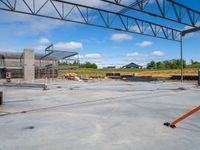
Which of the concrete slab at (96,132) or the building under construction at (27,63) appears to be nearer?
the concrete slab at (96,132)

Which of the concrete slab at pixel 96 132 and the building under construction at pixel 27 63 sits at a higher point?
the building under construction at pixel 27 63

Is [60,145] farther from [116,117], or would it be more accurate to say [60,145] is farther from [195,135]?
[195,135]

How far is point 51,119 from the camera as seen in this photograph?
22.0ft

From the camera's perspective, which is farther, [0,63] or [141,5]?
[0,63]

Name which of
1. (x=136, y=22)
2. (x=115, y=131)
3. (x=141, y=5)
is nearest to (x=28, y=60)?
(x=136, y=22)

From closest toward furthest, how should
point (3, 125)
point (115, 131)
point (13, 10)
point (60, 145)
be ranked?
point (60, 145)
point (115, 131)
point (3, 125)
point (13, 10)

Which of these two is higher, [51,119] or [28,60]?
[28,60]

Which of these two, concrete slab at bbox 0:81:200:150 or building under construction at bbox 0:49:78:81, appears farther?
building under construction at bbox 0:49:78:81

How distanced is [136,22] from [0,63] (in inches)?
1365

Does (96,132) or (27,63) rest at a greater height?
(27,63)

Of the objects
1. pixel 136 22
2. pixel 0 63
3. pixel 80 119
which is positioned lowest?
pixel 80 119

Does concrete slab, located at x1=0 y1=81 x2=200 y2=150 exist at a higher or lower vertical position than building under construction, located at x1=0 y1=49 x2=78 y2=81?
lower

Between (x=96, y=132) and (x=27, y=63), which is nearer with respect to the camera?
(x=96, y=132)

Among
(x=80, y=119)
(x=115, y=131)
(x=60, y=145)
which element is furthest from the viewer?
(x=80, y=119)
